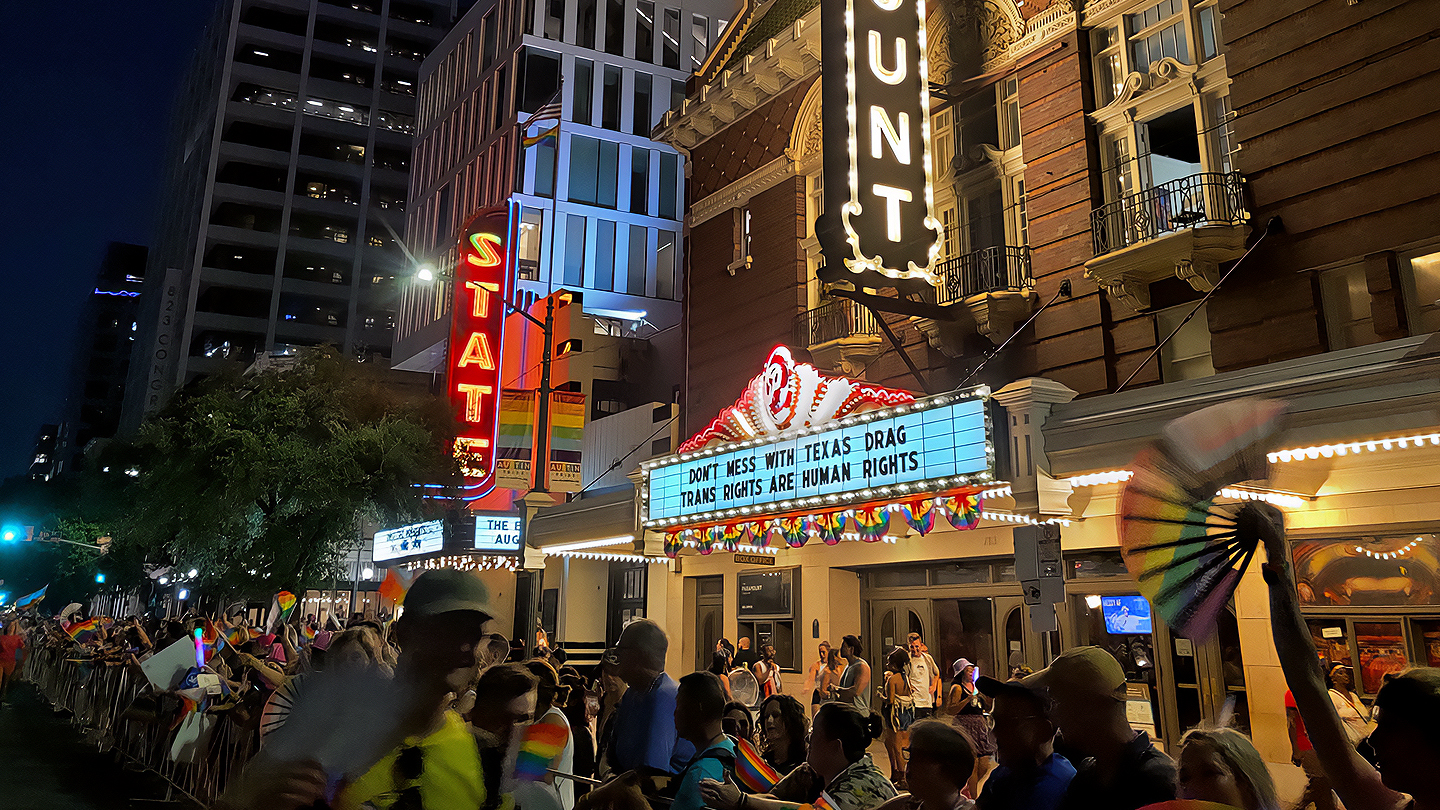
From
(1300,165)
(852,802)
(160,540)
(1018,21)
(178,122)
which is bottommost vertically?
(852,802)

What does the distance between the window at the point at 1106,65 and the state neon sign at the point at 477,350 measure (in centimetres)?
1697

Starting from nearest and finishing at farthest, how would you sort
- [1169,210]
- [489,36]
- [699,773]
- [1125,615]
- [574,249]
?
[699,773], [1169,210], [1125,615], [574,249], [489,36]

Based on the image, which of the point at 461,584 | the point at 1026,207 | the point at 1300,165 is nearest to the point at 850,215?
the point at 1026,207

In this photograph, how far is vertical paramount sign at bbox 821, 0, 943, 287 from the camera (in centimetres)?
1533

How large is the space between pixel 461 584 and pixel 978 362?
1448 centimetres

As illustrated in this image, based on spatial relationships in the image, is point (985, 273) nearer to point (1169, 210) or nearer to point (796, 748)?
point (1169, 210)

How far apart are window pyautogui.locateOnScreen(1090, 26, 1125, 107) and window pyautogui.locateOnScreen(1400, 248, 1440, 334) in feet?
16.9

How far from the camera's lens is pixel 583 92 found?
44.5 metres

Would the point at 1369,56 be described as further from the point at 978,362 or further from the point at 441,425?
the point at 441,425

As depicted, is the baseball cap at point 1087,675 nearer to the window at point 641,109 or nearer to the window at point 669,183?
the window at point 669,183

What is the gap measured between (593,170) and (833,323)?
88.9 feet

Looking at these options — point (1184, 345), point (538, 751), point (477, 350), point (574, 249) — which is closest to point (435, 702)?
point (538, 751)

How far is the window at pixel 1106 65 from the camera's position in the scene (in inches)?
606

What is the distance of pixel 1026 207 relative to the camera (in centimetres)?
1628
